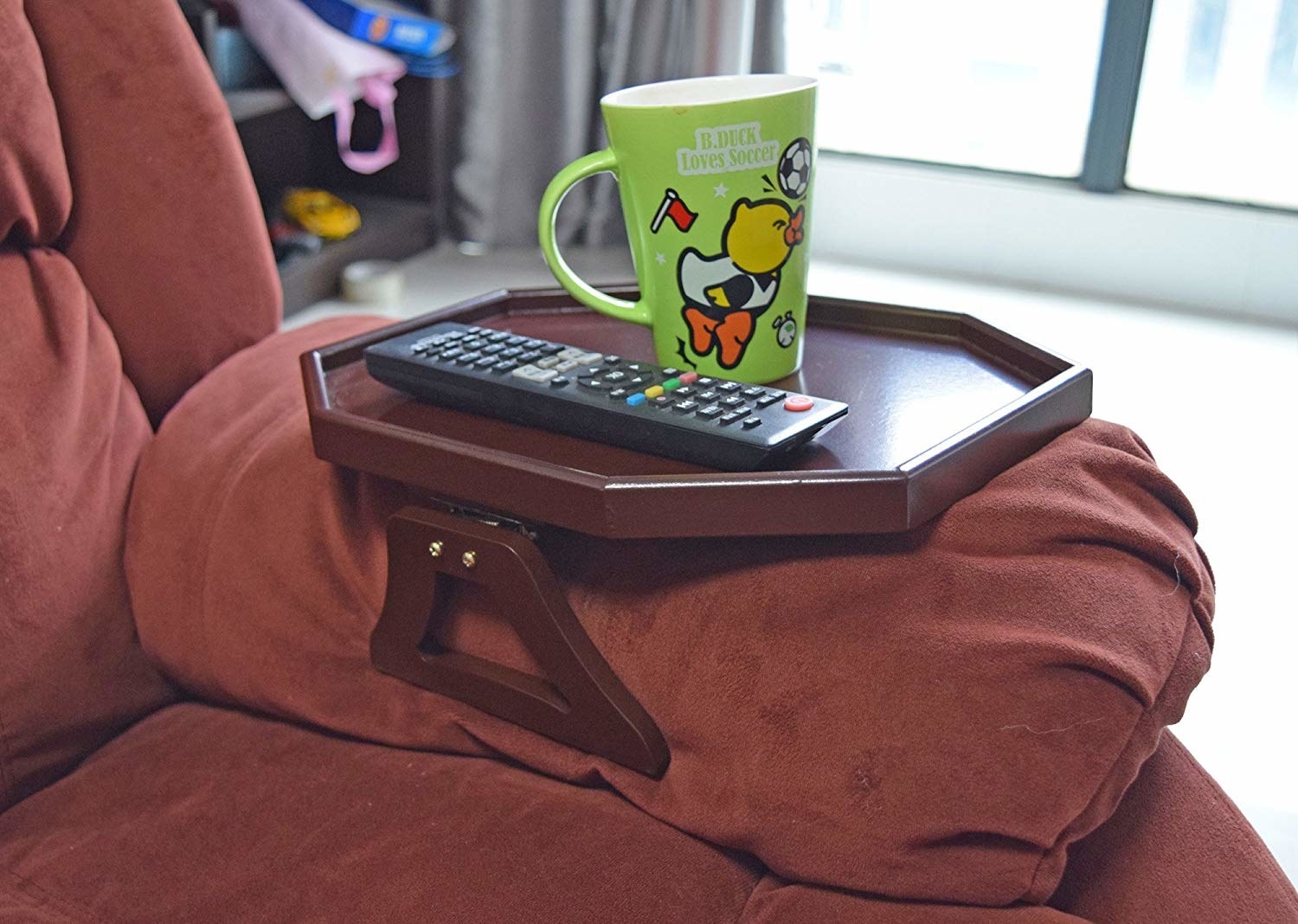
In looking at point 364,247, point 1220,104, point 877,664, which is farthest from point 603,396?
point 1220,104

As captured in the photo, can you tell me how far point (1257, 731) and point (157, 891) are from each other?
2.96ft

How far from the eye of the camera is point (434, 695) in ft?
2.05

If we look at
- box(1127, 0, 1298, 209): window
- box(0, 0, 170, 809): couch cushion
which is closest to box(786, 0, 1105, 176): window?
box(1127, 0, 1298, 209): window

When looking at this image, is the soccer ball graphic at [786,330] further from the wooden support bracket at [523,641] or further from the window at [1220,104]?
the window at [1220,104]

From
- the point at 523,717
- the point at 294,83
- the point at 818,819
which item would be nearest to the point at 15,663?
the point at 523,717

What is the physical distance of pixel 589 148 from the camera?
88.4 inches

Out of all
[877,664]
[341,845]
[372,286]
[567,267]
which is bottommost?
[372,286]

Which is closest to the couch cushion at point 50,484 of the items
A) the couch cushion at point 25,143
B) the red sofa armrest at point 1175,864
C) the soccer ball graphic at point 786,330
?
the couch cushion at point 25,143

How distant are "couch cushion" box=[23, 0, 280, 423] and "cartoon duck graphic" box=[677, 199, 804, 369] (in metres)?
0.31

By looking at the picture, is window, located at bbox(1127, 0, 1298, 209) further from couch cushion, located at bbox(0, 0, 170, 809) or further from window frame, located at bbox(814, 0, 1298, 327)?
couch cushion, located at bbox(0, 0, 170, 809)

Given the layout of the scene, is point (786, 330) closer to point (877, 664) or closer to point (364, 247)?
point (877, 664)

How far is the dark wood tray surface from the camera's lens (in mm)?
496

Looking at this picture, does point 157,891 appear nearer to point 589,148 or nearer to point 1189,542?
point 1189,542

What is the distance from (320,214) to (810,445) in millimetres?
1590
